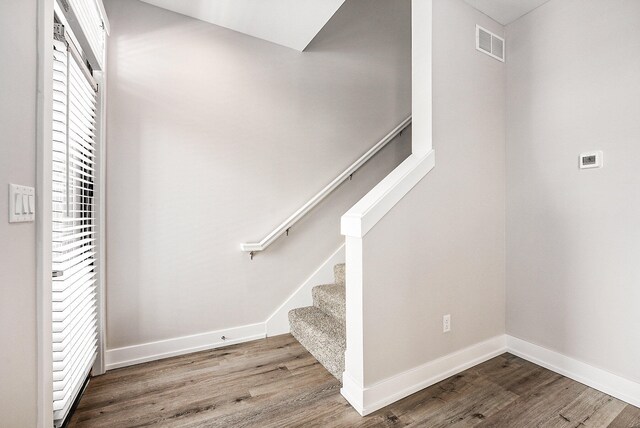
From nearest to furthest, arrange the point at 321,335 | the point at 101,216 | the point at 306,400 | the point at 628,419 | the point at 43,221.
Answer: the point at 43,221, the point at 628,419, the point at 306,400, the point at 101,216, the point at 321,335

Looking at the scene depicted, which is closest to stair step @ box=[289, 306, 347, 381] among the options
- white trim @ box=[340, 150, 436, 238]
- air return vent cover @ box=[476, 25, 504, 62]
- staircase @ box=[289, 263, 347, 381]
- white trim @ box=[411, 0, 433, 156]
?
staircase @ box=[289, 263, 347, 381]

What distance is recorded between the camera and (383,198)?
161 centimetres

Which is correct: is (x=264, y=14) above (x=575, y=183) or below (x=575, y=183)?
above

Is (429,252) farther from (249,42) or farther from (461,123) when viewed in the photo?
(249,42)

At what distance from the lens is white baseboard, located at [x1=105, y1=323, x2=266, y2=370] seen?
6.68ft

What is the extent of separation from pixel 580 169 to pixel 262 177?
2.22 metres

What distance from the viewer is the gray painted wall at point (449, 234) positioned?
1.66 meters

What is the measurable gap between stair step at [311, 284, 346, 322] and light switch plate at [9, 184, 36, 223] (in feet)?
5.79

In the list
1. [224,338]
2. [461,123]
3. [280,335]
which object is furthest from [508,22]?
[224,338]

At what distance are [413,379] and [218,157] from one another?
6.70 ft

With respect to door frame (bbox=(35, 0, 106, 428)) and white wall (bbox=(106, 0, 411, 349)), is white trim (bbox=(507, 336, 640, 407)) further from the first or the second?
door frame (bbox=(35, 0, 106, 428))

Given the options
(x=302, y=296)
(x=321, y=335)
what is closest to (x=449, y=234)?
(x=321, y=335)

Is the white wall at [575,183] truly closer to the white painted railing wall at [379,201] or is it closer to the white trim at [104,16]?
the white painted railing wall at [379,201]

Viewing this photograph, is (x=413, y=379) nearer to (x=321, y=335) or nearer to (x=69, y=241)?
(x=321, y=335)
